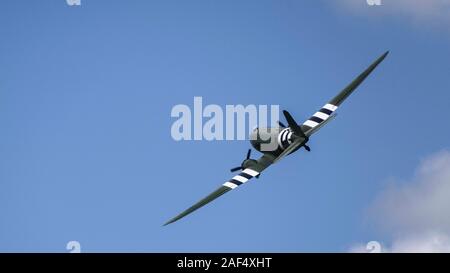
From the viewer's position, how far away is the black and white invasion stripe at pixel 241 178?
6812cm

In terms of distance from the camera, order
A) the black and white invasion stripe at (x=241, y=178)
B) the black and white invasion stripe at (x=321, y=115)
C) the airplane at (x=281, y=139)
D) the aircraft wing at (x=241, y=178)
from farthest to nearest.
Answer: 1. the black and white invasion stripe at (x=241, y=178)
2. the black and white invasion stripe at (x=321, y=115)
3. the aircraft wing at (x=241, y=178)
4. the airplane at (x=281, y=139)

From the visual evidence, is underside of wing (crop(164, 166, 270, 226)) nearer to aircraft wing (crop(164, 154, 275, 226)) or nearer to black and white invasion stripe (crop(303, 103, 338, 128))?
aircraft wing (crop(164, 154, 275, 226))

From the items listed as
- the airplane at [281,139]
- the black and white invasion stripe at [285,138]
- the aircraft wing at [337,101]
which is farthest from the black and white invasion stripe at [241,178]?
the aircraft wing at [337,101]

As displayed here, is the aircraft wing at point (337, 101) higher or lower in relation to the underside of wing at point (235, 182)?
higher

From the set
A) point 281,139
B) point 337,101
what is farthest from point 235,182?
point 337,101

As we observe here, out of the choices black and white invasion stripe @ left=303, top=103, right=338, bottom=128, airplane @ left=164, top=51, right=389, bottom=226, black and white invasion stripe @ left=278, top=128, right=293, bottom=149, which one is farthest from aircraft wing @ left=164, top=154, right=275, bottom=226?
black and white invasion stripe @ left=303, top=103, right=338, bottom=128

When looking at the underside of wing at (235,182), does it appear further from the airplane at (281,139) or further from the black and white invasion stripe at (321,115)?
the black and white invasion stripe at (321,115)

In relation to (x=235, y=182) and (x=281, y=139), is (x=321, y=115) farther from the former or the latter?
(x=235, y=182)

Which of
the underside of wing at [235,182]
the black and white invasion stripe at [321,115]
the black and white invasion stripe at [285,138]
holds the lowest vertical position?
the underside of wing at [235,182]

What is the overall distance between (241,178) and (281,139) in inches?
218

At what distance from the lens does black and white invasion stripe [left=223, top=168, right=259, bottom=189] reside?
2682 inches
